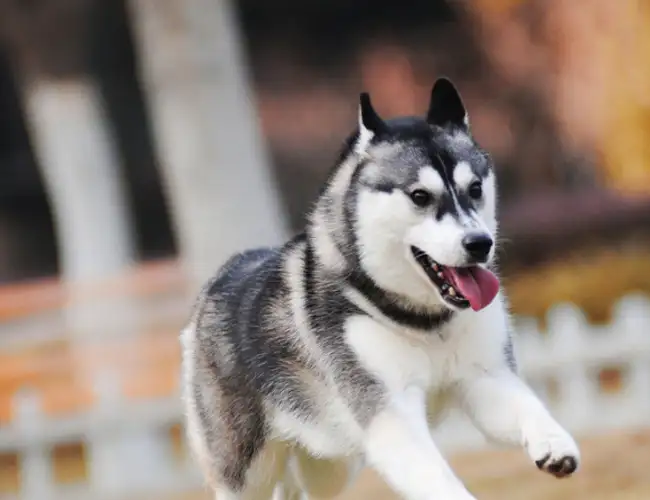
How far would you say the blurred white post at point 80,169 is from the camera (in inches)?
424

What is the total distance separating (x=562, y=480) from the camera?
21.2 feet

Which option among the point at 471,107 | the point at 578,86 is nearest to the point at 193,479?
the point at 578,86

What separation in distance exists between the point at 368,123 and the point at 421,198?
13.5 inches

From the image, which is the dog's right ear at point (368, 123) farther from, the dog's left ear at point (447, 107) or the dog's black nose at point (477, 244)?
the dog's black nose at point (477, 244)

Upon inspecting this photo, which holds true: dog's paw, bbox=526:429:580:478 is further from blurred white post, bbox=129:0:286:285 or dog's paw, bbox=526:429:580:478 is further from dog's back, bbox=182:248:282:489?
blurred white post, bbox=129:0:286:285

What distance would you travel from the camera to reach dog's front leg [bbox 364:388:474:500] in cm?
335

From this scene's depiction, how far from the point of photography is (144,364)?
1183 cm

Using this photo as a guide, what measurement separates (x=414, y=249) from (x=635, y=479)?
327 cm

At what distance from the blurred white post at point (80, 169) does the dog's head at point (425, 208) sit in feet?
24.3

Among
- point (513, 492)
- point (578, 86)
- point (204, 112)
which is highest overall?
point (204, 112)

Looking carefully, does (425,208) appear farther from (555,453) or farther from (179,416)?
(179,416)

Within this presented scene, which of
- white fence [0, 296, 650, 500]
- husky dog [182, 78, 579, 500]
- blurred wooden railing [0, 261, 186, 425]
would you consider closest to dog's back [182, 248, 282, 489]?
husky dog [182, 78, 579, 500]

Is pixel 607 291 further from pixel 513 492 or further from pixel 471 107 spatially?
pixel 471 107

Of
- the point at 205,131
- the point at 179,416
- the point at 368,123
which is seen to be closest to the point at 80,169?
A: the point at 205,131
